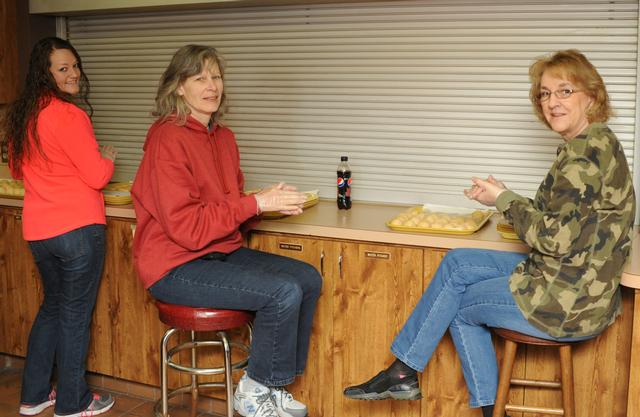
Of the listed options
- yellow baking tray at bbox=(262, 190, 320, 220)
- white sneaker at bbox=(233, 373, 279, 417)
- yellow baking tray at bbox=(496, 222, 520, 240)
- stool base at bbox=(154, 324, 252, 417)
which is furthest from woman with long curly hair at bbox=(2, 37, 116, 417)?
yellow baking tray at bbox=(496, 222, 520, 240)

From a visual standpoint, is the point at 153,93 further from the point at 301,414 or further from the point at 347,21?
the point at 301,414

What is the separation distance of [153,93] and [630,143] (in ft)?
7.17

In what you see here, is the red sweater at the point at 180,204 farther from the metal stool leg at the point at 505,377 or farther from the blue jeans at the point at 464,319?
the metal stool leg at the point at 505,377

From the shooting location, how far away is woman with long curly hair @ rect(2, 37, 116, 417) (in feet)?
9.45

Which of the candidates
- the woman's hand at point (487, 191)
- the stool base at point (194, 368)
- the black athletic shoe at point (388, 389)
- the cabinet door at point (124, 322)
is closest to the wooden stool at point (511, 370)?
the black athletic shoe at point (388, 389)

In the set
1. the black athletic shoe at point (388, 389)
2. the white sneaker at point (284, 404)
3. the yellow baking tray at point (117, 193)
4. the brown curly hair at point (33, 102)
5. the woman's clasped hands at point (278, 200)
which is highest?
the brown curly hair at point (33, 102)

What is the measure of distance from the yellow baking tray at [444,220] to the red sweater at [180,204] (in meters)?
0.55

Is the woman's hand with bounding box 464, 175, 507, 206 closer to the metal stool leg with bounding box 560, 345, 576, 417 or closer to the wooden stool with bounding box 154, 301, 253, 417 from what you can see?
the metal stool leg with bounding box 560, 345, 576, 417

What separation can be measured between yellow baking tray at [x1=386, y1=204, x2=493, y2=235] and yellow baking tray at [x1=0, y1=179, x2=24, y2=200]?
5.75ft

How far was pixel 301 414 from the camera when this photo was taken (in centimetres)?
269

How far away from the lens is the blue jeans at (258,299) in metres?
2.52

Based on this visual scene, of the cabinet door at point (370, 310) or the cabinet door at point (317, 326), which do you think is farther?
the cabinet door at point (317, 326)

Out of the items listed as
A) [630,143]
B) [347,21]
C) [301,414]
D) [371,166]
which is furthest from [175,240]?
[630,143]

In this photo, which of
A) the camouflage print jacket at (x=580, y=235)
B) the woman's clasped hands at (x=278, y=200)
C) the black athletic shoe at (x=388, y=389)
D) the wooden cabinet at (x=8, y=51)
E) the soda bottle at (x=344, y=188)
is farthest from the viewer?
the wooden cabinet at (x=8, y=51)
